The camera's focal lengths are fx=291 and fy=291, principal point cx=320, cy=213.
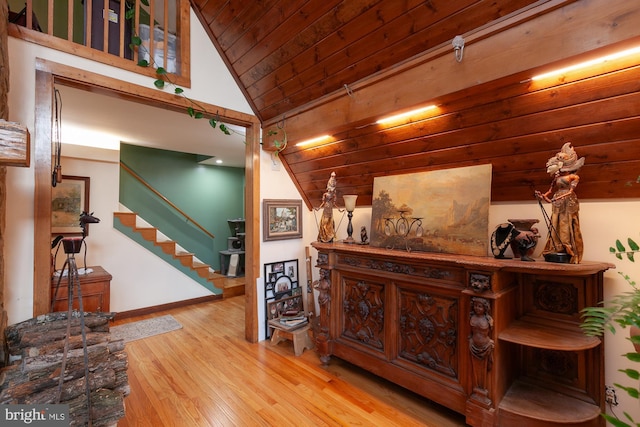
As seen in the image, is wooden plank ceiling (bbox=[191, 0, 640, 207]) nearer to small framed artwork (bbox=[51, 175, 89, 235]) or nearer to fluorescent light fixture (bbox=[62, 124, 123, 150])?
fluorescent light fixture (bbox=[62, 124, 123, 150])

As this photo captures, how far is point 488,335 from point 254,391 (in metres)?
1.69

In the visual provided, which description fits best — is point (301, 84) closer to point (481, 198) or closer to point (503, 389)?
point (481, 198)

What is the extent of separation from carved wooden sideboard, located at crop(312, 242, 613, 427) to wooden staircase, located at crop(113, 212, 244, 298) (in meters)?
3.15

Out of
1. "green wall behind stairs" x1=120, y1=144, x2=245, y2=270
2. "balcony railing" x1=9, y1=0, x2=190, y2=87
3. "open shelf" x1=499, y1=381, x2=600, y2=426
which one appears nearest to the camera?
"open shelf" x1=499, y1=381, x2=600, y2=426

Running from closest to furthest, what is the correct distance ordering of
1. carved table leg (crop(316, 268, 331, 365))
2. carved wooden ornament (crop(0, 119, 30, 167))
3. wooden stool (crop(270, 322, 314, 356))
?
carved wooden ornament (crop(0, 119, 30, 167)) < carved table leg (crop(316, 268, 331, 365)) < wooden stool (crop(270, 322, 314, 356))

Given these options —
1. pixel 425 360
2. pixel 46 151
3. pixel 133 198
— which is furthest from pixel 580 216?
pixel 133 198

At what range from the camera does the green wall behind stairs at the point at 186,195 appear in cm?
490

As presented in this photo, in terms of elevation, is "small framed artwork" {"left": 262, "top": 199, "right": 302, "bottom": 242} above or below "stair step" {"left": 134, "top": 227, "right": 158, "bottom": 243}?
above

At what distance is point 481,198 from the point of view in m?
1.89

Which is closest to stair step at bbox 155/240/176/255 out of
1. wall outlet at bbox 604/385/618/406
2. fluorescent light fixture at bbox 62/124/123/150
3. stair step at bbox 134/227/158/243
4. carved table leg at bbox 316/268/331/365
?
stair step at bbox 134/227/158/243

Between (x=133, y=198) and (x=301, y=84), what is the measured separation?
152 inches

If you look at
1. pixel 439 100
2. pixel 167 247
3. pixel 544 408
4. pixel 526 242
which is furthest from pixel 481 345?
pixel 167 247

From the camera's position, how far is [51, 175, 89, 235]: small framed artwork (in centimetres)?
363

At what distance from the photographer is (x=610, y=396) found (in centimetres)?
166
